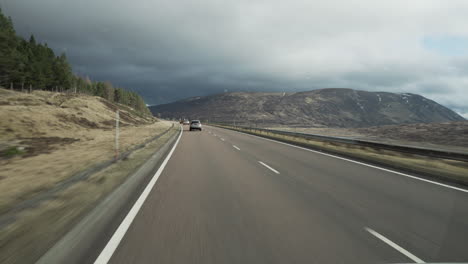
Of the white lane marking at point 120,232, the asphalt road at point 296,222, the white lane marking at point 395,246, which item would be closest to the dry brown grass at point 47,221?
the white lane marking at point 120,232

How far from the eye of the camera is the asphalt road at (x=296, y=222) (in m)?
3.21

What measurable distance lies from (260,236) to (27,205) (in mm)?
3845

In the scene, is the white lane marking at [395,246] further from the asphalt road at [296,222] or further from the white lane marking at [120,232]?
the white lane marking at [120,232]

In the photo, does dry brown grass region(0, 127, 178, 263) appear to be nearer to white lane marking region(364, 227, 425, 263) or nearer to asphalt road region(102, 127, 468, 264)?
asphalt road region(102, 127, 468, 264)

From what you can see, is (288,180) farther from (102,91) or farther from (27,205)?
(102,91)

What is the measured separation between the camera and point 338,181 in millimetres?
7543

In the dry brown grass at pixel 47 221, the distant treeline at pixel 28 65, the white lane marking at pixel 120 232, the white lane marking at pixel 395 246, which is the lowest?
the white lane marking at pixel 120 232

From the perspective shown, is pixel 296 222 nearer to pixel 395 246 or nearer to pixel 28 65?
pixel 395 246

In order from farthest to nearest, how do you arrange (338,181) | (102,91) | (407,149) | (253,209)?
(102,91) → (407,149) → (338,181) → (253,209)

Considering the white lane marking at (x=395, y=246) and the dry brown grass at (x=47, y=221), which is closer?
the dry brown grass at (x=47, y=221)

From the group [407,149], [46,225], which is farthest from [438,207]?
[407,149]

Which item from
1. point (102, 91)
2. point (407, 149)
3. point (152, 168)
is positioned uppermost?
point (102, 91)

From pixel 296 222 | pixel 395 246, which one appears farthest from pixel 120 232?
pixel 395 246

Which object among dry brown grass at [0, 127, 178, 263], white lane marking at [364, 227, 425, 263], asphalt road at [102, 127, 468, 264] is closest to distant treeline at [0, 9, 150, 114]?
dry brown grass at [0, 127, 178, 263]
